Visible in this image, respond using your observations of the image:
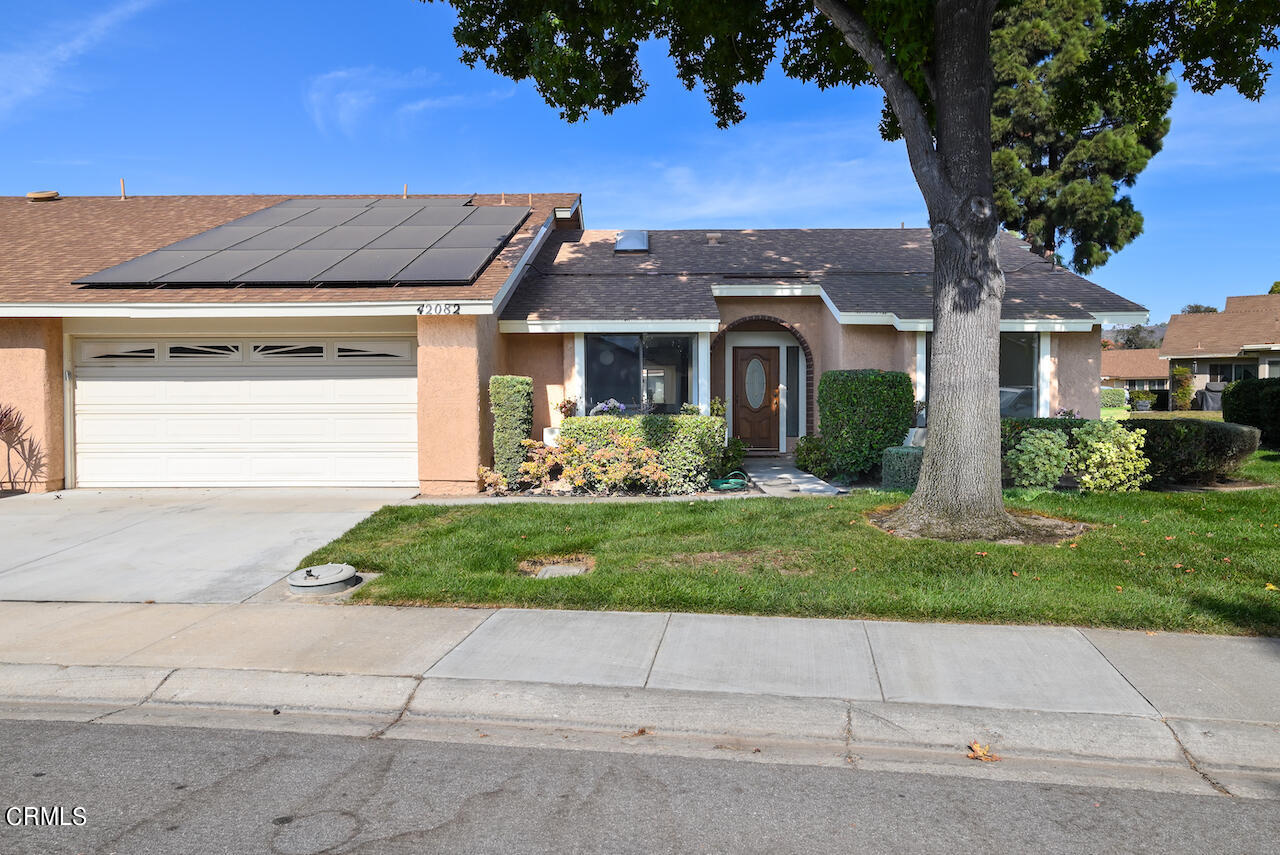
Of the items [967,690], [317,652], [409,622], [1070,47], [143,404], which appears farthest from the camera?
[1070,47]

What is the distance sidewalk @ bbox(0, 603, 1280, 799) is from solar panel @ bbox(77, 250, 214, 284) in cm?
739

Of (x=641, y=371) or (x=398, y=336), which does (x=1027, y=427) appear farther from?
(x=398, y=336)

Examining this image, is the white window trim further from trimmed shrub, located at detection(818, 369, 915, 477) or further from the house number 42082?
the house number 42082

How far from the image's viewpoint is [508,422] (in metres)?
10.8

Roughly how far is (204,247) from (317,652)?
1076 cm

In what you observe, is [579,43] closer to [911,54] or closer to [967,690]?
[911,54]

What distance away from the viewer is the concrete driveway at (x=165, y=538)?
21.3 ft

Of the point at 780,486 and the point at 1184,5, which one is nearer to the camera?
the point at 1184,5

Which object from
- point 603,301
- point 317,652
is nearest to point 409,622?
point 317,652

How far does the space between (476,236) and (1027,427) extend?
368 inches

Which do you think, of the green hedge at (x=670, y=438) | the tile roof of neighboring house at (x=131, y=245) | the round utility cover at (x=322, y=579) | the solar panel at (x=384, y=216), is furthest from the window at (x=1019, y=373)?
the solar panel at (x=384, y=216)

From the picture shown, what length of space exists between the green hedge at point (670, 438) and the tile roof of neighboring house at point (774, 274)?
7.87 ft

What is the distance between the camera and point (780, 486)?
11297 mm

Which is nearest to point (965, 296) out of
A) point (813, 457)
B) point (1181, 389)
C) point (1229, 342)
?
point (813, 457)
